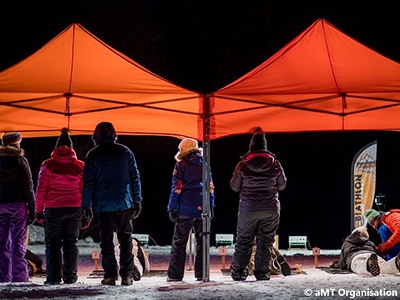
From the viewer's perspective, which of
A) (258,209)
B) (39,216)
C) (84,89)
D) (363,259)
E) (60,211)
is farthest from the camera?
(363,259)

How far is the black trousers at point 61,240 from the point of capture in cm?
792

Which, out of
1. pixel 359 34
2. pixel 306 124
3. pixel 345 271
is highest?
pixel 359 34

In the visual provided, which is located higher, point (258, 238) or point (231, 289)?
point (258, 238)

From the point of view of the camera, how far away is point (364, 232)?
9539 millimetres

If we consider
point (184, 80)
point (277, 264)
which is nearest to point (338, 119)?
point (277, 264)

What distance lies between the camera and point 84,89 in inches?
318

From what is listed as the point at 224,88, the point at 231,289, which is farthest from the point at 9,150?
the point at 231,289

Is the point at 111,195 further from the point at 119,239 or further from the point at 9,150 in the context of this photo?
the point at 9,150

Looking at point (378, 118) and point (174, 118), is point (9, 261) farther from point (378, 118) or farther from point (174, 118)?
point (378, 118)

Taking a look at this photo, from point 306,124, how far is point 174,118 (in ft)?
5.75

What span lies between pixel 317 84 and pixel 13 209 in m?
3.78

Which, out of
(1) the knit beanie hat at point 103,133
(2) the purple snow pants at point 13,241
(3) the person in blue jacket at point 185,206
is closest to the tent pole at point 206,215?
(3) the person in blue jacket at point 185,206

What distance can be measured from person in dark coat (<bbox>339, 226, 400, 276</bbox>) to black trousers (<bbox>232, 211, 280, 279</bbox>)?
134 centimetres

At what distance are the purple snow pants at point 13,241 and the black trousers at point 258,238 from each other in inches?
98.9
